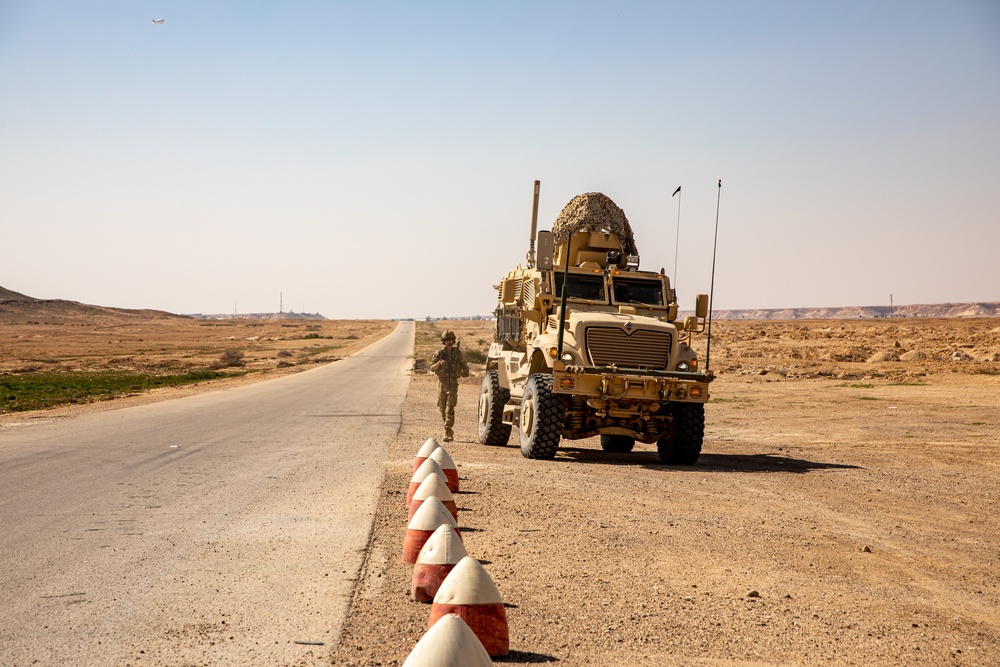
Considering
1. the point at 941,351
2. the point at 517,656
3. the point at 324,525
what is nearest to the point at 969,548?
the point at 517,656

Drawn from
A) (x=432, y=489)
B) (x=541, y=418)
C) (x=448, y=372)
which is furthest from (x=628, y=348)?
(x=432, y=489)

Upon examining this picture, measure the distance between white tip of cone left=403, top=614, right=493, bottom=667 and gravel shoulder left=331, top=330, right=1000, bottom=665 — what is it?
4.79 ft

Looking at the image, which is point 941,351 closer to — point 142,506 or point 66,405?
point 66,405

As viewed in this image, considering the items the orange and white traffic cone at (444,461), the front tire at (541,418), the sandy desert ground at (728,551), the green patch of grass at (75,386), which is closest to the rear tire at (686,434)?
the sandy desert ground at (728,551)

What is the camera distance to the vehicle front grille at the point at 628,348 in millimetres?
14234

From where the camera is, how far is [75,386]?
33.5m

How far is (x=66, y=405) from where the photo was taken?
85.5 ft

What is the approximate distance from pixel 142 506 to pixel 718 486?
6.84 m

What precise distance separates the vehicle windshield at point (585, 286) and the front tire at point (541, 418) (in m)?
1.88

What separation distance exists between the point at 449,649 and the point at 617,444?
1420 cm

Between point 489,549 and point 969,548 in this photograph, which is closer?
point 489,549

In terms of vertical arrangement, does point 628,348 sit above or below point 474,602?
above

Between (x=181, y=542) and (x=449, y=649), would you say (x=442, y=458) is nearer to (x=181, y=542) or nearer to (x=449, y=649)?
(x=181, y=542)

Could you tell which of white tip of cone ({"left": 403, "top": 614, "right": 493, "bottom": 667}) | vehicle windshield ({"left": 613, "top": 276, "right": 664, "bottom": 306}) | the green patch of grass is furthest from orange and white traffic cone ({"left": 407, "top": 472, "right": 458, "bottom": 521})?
the green patch of grass
